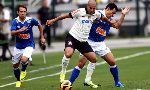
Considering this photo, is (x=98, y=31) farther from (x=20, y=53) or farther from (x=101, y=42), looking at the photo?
(x=20, y=53)

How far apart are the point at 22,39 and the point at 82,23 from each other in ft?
8.89

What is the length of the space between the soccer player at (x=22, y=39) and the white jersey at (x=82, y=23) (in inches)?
77.6

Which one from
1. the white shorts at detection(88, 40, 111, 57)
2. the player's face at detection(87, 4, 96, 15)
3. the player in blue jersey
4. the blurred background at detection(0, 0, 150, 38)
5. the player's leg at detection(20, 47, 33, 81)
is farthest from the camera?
the blurred background at detection(0, 0, 150, 38)

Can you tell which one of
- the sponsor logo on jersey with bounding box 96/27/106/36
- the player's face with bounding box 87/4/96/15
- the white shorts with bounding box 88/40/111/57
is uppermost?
the player's face with bounding box 87/4/96/15

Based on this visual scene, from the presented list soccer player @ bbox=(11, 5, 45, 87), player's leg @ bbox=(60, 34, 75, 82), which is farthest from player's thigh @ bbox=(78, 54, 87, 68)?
soccer player @ bbox=(11, 5, 45, 87)

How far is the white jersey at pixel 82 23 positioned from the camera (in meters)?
16.2

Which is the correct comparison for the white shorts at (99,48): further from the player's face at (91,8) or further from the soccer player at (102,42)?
the player's face at (91,8)

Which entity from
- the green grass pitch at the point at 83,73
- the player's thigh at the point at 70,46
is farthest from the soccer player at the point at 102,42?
the player's thigh at the point at 70,46

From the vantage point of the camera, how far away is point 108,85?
17156 mm

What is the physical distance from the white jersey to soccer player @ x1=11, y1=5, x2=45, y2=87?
6.47 feet

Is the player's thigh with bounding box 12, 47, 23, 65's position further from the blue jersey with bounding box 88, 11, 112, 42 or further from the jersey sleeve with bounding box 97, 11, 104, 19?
the jersey sleeve with bounding box 97, 11, 104, 19

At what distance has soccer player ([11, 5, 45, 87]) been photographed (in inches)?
710

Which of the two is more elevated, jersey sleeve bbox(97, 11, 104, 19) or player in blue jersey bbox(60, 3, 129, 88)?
jersey sleeve bbox(97, 11, 104, 19)

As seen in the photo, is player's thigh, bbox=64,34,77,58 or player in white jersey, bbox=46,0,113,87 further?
→ player in white jersey, bbox=46,0,113,87
